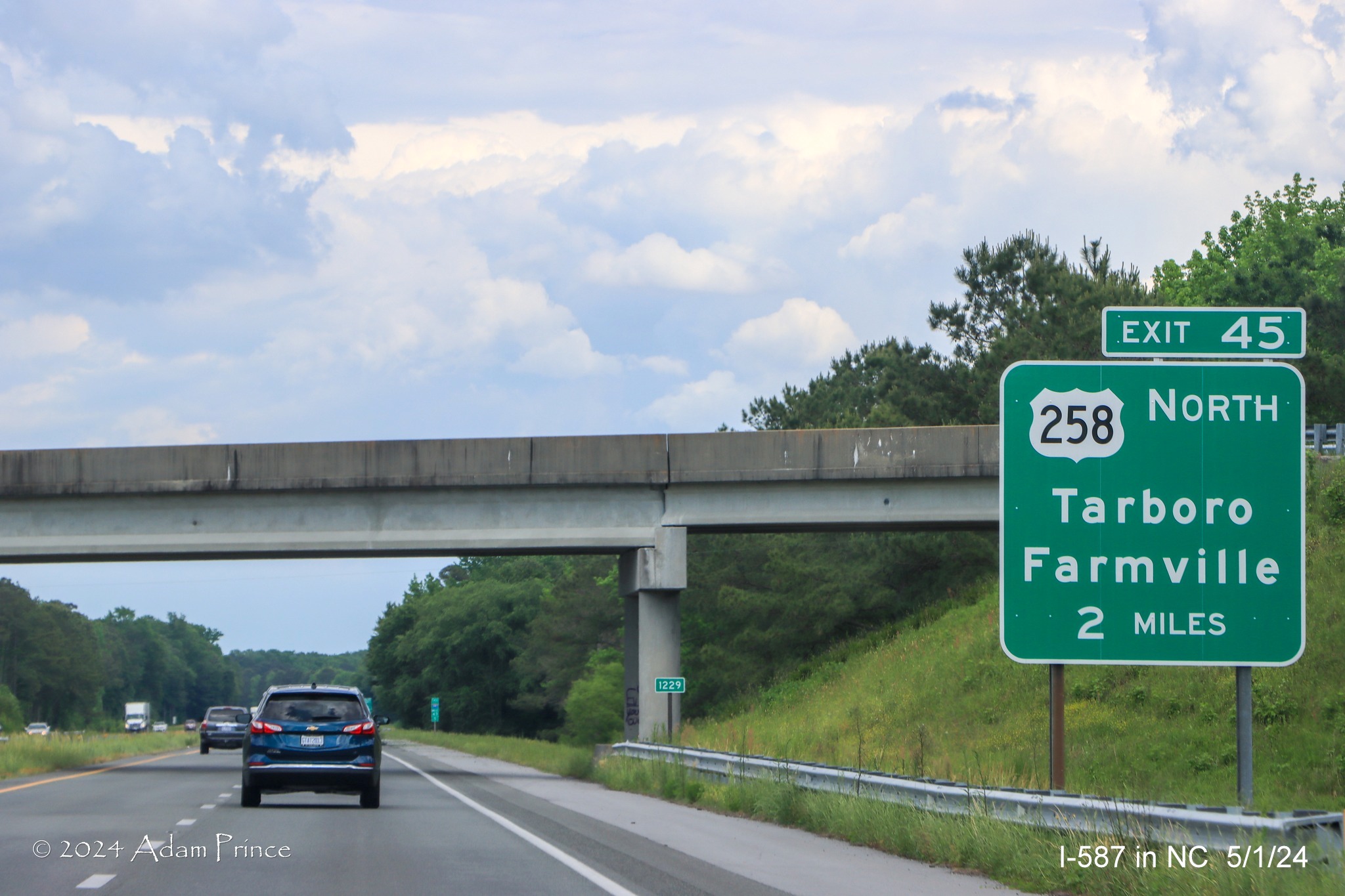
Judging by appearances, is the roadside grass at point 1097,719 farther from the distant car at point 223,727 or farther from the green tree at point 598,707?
the green tree at point 598,707

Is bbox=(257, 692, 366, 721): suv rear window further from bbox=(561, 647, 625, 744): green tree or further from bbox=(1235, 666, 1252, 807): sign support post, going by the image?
bbox=(561, 647, 625, 744): green tree

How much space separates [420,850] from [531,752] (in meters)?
33.7

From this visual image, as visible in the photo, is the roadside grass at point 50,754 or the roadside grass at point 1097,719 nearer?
the roadside grass at point 1097,719

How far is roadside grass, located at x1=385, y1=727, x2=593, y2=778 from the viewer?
33562mm

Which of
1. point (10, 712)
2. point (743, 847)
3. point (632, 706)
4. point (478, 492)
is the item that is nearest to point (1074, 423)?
point (743, 847)

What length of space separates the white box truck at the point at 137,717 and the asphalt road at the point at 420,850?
11314 centimetres

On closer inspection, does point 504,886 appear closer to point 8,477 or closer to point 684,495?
point 684,495

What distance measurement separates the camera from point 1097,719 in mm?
26094

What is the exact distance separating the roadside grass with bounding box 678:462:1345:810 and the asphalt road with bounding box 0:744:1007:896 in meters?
2.58

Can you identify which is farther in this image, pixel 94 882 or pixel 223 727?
pixel 223 727

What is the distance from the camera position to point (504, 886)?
1125 centimetres

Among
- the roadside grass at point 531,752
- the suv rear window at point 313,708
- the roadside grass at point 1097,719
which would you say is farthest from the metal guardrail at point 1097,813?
the roadside grass at point 531,752

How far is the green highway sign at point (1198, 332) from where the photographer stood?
13.3m

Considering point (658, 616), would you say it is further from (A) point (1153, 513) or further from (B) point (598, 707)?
(B) point (598, 707)
